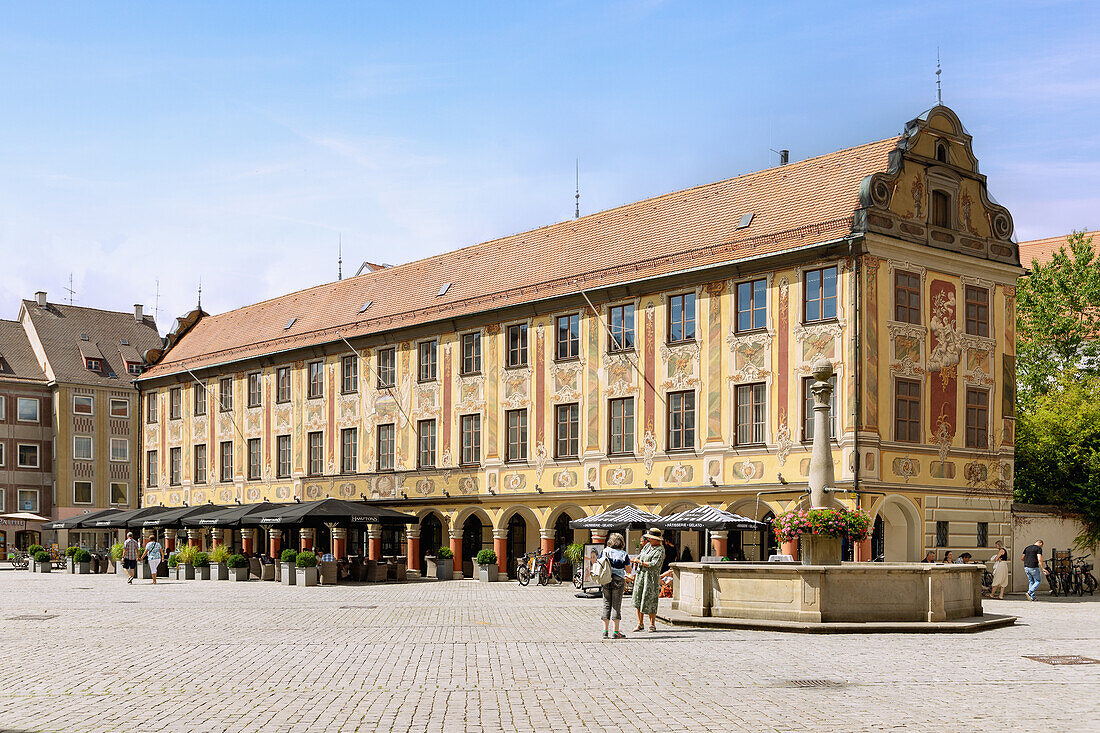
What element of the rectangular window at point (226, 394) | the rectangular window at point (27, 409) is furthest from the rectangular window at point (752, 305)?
the rectangular window at point (27, 409)

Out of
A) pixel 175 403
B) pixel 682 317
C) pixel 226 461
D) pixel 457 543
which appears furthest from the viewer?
pixel 175 403

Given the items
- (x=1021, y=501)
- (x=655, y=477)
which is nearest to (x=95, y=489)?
(x=655, y=477)

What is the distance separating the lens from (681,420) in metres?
39.7

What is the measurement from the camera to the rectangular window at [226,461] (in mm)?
58469

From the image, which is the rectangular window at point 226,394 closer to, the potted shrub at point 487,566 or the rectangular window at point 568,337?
the potted shrub at point 487,566

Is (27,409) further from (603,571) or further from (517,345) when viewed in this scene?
(603,571)

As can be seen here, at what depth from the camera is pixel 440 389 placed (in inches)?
1905

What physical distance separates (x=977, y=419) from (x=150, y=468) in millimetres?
41381

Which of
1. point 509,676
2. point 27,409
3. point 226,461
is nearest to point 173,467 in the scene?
point 226,461

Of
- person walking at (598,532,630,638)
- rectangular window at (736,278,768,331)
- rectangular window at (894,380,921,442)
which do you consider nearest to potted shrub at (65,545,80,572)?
rectangular window at (736,278,768,331)

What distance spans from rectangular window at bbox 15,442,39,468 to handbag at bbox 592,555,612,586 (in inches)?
2497

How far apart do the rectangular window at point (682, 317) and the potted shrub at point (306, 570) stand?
12.7 metres

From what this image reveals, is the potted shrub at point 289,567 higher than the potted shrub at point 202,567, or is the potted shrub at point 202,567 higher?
the potted shrub at point 289,567

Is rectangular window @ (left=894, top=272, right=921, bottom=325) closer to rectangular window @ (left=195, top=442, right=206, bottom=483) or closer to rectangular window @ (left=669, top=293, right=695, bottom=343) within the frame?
rectangular window @ (left=669, top=293, right=695, bottom=343)
